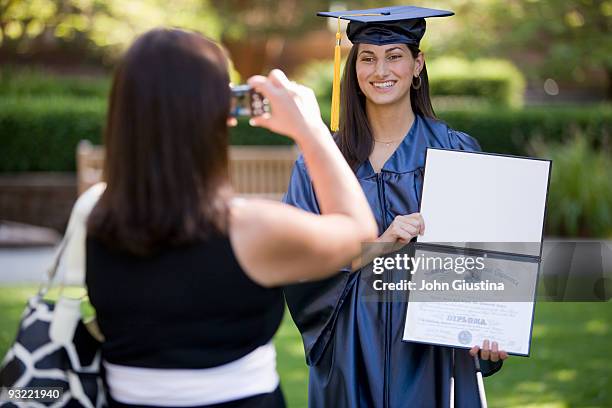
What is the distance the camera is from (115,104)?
1.94m

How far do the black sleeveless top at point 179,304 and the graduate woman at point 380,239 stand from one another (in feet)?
3.73

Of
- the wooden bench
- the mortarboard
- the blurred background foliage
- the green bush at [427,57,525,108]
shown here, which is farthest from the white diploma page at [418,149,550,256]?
the green bush at [427,57,525,108]

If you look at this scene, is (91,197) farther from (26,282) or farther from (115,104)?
(26,282)

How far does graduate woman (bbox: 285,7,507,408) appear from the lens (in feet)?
10.3

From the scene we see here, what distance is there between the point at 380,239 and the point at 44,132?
1012 centimetres

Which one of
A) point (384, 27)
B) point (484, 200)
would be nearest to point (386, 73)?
point (384, 27)

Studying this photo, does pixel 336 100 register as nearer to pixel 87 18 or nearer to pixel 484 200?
pixel 484 200

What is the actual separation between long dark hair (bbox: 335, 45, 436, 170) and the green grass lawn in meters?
2.71

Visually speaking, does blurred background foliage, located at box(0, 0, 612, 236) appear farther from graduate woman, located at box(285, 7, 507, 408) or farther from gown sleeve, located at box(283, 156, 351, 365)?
gown sleeve, located at box(283, 156, 351, 365)

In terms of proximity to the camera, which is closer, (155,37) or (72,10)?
(155,37)

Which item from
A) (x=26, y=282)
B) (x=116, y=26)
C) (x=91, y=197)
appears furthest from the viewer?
(x=116, y=26)

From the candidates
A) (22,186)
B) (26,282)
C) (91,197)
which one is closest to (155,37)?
(91,197)

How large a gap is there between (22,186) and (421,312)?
31.9ft

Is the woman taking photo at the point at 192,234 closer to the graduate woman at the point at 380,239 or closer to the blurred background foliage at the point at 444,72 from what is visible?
the graduate woman at the point at 380,239
